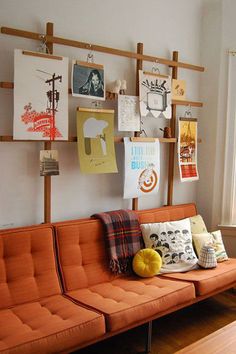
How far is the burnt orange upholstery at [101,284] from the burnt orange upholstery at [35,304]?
0.09 metres

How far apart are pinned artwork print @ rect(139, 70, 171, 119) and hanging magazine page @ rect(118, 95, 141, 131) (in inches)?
1.9

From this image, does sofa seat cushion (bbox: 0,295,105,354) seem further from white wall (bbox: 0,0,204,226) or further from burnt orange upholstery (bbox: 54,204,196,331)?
white wall (bbox: 0,0,204,226)

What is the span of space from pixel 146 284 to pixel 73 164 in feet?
3.31

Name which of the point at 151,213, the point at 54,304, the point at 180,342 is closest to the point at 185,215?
the point at 151,213

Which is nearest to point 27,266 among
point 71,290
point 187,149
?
point 71,290

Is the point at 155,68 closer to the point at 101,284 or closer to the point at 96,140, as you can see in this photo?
the point at 96,140

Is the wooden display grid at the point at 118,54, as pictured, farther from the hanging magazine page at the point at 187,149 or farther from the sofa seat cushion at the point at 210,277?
the sofa seat cushion at the point at 210,277

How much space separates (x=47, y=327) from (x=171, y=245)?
1.24 meters

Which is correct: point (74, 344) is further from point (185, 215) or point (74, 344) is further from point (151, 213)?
point (185, 215)

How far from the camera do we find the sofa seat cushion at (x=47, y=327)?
177cm

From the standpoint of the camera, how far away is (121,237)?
9.01ft

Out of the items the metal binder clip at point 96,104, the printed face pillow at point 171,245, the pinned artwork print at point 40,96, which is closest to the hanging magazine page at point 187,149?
the printed face pillow at point 171,245

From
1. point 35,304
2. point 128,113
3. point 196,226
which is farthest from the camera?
point 196,226

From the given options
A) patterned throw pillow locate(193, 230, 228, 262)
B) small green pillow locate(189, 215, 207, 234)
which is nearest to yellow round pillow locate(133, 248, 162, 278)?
patterned throw pillow locate(193, 230, 228, 262)
